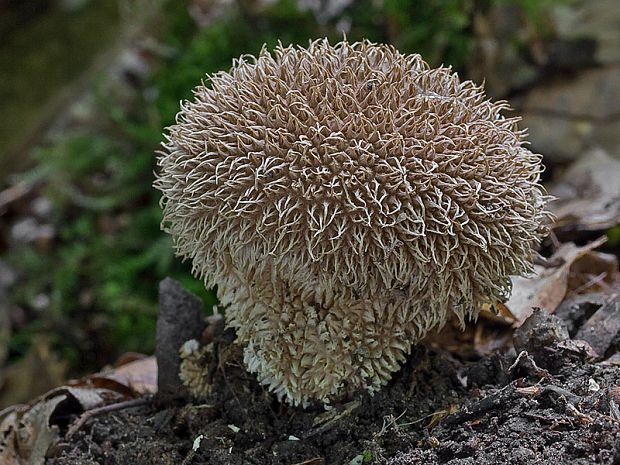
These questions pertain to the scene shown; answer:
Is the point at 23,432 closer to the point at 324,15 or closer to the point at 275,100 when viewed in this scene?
the point at 275,100

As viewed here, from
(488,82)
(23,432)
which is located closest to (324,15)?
(488,82)

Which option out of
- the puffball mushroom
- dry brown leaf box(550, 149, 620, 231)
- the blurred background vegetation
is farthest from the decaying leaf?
dry brown leaf box(550, 149, 620, 231)

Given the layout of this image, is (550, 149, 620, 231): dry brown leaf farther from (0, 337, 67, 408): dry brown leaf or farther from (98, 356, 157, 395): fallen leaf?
(0, 337, 67, 408): dry brown leaf

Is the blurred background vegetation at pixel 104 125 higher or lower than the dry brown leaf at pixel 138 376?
higher

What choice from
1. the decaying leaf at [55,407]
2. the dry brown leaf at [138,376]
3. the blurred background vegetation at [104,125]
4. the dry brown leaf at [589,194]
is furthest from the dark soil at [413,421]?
the blurred background vegetation at [104,125]

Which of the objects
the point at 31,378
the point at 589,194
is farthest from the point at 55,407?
the point at 589,194

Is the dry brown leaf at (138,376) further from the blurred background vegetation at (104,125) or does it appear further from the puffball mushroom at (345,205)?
the blurred background vegetation at (104,125)
